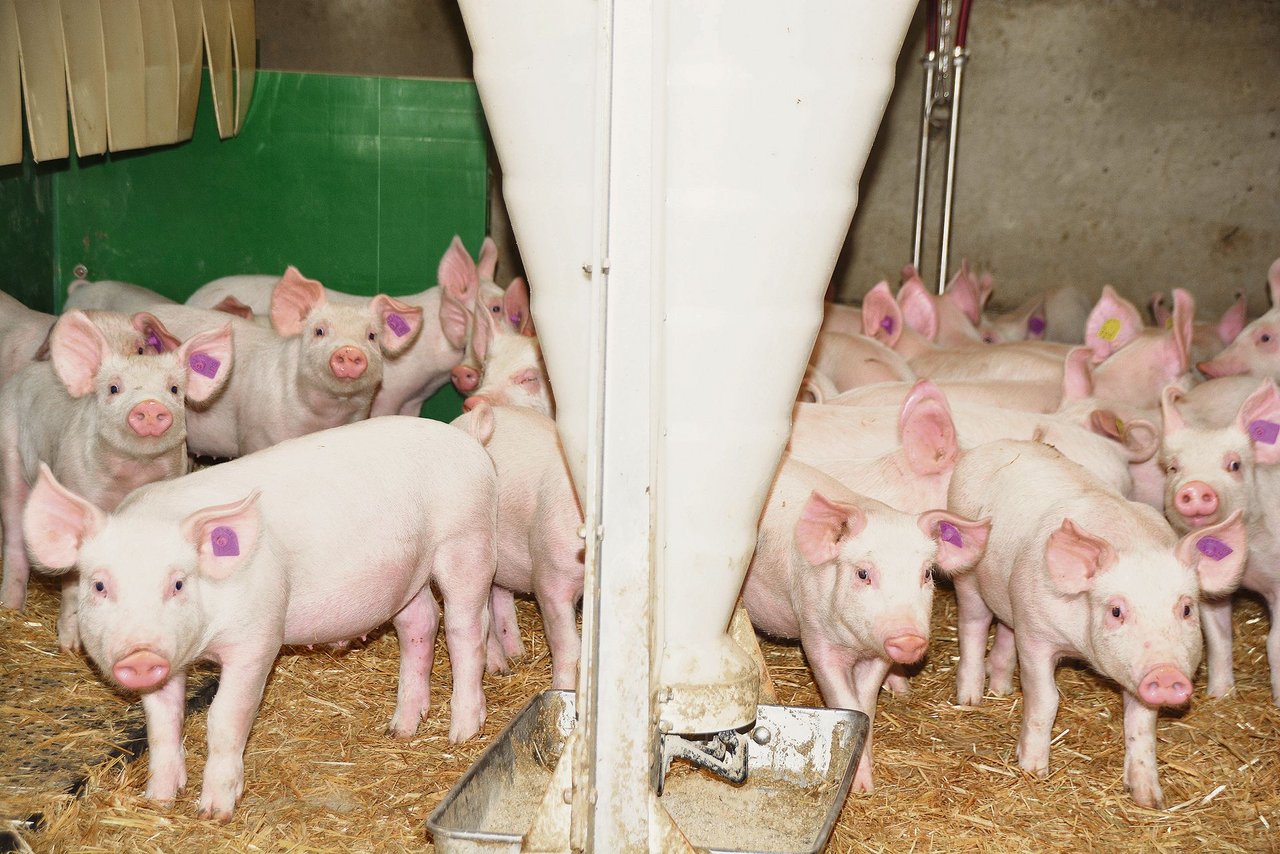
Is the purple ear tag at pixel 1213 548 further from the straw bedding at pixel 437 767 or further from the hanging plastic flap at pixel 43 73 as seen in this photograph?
the hanging plastic flap at pixel 43 73

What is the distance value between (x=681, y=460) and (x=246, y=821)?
1530 mm

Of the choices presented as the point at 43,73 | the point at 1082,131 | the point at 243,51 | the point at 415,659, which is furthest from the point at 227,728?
the point at 1082,131

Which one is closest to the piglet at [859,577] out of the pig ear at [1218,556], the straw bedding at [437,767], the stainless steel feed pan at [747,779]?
the stainless steel feed pan at [747,779]

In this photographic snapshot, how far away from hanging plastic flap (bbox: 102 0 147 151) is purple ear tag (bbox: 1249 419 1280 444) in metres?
4.76

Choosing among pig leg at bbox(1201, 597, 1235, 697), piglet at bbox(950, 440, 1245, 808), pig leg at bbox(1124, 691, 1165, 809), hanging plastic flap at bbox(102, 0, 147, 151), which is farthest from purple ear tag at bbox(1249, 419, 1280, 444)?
hanging plastic flap at bbox(102, 0, 147, 151)

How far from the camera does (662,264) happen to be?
97.6 inches

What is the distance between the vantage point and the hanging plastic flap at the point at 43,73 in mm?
5188

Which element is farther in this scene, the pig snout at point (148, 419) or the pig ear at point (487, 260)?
the pig ear at point (487, 260)

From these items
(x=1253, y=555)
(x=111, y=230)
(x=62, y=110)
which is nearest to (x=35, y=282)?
(x=111, y=230)

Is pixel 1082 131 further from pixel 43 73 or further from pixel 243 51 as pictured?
pixel 43 73

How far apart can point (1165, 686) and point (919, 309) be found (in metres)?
3.67

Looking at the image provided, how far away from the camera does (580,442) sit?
8.77 ft

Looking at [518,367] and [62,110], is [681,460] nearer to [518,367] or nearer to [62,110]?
[518,367]

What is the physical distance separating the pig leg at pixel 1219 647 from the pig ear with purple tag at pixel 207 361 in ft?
11.0
